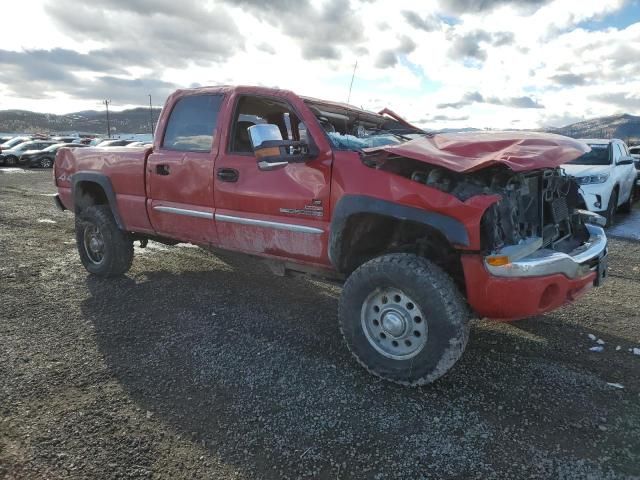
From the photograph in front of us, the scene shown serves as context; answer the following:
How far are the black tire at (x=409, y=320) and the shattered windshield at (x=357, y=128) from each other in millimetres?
962

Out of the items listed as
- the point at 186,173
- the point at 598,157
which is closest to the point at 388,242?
the point at 186,173

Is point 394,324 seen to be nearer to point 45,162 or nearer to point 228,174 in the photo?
point 228,174

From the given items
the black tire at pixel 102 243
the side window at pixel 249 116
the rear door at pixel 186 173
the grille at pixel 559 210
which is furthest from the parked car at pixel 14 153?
the grille at pixel 559 210

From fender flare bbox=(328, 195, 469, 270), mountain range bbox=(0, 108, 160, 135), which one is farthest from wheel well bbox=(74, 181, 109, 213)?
mountain range bbox=(0, 108, 160, 135)

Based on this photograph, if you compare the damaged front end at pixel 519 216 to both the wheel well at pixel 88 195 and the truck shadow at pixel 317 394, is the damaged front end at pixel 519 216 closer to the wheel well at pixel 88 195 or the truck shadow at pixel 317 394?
the truck shadow at pixel 317 394

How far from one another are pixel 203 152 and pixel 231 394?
2122 millimetres

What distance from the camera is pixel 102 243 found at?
16.9 ft

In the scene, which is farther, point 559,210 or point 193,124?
point 193,124

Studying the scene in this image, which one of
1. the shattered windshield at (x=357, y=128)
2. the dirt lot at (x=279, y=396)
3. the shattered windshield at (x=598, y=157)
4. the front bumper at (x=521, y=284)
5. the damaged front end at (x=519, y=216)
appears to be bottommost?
the dirt lot at (x=279, y=396)

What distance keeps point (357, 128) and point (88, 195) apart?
10.6 ft

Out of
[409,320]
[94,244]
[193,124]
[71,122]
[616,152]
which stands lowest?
[94,244]

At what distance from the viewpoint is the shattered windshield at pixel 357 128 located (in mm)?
3537

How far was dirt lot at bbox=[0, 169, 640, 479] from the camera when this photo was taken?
7.61 ft

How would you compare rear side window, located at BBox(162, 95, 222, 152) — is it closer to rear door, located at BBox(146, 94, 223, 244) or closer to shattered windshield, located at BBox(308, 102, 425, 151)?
rear door, located at BBox(146, 94, 223, 244)
